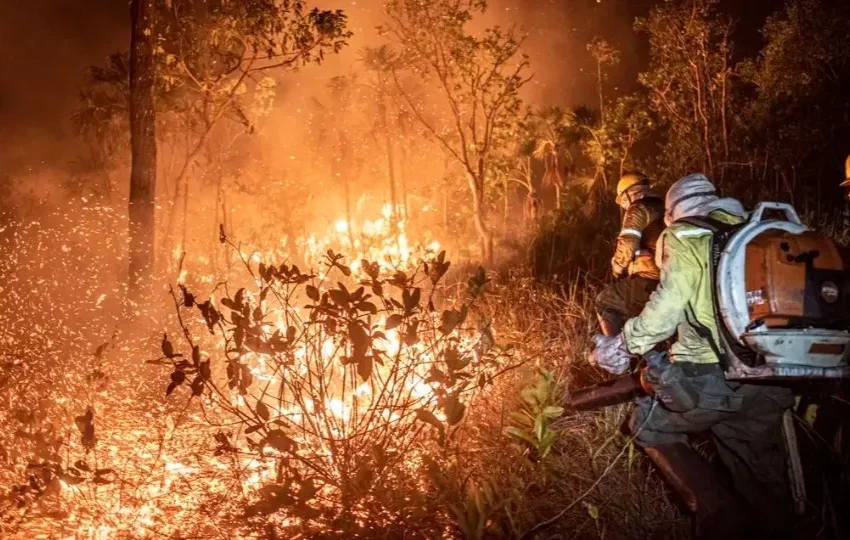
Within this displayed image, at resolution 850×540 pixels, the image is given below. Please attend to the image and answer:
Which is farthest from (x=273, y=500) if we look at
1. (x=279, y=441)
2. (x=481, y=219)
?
(x=481, y=219)

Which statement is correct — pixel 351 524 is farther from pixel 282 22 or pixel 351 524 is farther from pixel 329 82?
pixel 329 82

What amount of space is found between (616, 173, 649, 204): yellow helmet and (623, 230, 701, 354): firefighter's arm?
2.02m

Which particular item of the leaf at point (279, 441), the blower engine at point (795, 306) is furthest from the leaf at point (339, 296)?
the blower engine at point (795, 306)

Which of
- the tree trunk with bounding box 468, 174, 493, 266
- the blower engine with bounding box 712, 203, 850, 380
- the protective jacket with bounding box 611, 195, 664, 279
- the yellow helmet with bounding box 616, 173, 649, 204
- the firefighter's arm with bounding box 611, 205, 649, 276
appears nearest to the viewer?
the blower engine with bounding box 712, 203, 850, 380

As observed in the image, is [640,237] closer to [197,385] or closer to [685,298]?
[685,298]

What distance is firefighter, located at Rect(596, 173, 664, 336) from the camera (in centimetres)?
477

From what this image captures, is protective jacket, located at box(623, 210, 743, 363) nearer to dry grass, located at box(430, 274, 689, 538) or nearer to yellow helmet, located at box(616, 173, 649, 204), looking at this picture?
dry grass, located at box(430, 274, 689, 538)

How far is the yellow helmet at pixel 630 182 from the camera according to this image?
17.0ft

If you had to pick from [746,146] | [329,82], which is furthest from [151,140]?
→ [329,82]

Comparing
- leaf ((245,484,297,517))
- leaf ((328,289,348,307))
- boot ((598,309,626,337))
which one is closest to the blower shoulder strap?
leaf ((328,289,348,307))

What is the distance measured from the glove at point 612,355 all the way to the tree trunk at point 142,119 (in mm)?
5103

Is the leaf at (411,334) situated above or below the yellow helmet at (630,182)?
below

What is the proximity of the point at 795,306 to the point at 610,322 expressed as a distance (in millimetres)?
2280

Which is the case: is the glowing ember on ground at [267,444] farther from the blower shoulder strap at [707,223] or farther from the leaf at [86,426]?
the blower shoulder strap at [707,223]
